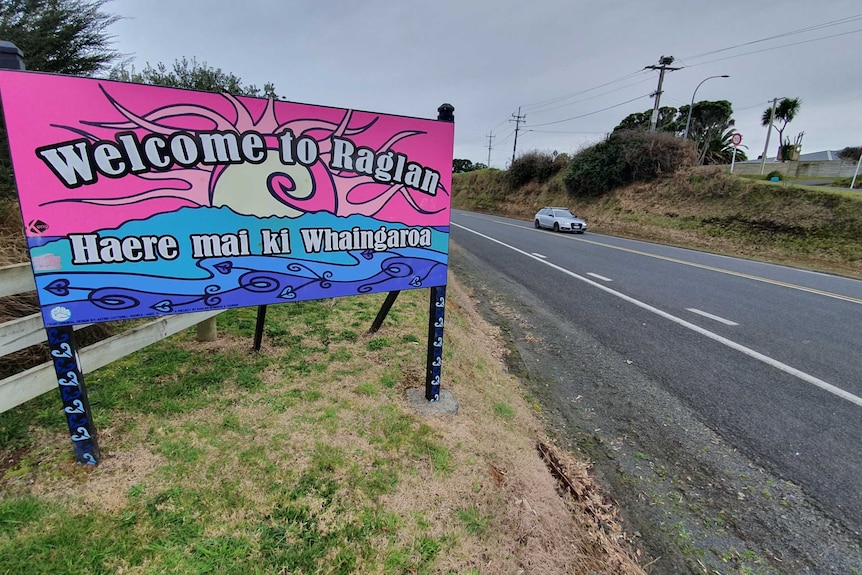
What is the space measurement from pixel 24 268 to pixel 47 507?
4.50 ft

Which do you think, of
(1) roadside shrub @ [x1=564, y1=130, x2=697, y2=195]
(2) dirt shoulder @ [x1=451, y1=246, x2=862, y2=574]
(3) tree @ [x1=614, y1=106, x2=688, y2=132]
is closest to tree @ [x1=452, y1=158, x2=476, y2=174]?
(3) tree @ [x1=614, y1=106, x2=688, y2=132]

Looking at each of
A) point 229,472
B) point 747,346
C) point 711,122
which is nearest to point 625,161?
point 747,346

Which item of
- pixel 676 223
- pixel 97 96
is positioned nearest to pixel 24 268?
pixel 97 96

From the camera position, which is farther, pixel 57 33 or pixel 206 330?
pixel 57 33

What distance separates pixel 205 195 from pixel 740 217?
21.4 meters

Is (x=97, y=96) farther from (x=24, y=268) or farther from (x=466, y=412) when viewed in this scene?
(x=466, y=412)

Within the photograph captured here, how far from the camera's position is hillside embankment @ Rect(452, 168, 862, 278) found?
Answer: 46.0 ft

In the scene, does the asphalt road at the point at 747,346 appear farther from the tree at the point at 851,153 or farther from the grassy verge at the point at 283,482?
the tree at the point at 851,153

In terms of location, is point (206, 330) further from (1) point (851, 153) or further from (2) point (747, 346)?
(1) point (851, 153)

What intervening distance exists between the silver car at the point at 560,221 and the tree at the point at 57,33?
1765 centimetres

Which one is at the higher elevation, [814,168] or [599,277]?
[814,168]

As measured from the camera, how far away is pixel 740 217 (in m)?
17.6

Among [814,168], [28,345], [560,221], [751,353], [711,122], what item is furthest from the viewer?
[711,122]

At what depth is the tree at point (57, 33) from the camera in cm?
630
